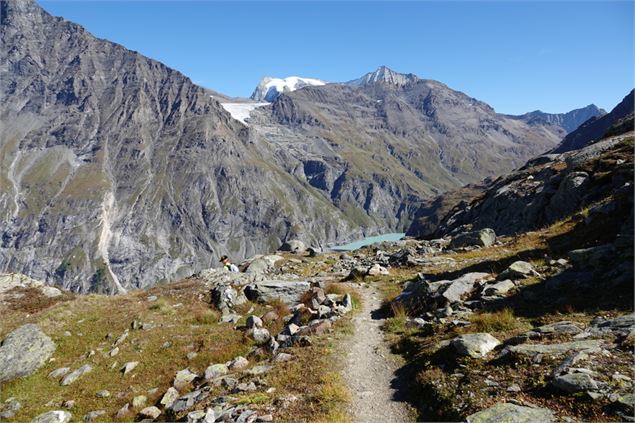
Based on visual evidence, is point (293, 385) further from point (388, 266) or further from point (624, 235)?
point (388, 266)

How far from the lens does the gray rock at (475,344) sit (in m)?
13.0

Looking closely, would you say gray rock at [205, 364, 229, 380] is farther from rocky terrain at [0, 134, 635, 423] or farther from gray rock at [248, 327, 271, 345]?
gray rock at [248, 327, 271, 345]

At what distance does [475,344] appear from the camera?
1325cm

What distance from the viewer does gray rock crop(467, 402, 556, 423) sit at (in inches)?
370

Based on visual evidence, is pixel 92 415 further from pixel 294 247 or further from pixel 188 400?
pixel 294 247

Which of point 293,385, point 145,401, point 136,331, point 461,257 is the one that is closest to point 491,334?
point 293,385

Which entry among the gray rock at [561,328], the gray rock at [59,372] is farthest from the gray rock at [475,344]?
the gray rock at [59,372]

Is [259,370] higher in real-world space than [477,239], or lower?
lower

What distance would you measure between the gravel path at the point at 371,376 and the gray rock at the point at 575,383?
4012 mm

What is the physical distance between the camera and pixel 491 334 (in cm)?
1455

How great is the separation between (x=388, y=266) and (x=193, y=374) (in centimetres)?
2108

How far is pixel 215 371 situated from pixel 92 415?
5.09 meters

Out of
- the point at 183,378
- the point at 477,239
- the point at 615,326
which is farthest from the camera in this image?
the point at 477,239

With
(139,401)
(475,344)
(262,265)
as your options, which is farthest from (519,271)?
(262,265)
